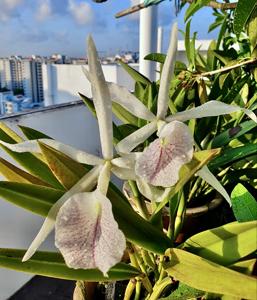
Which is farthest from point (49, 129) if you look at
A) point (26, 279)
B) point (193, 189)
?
point (193, 189)

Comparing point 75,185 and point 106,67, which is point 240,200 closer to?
point 75,185

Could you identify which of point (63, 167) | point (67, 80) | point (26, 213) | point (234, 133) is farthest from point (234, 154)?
point (67, 80)

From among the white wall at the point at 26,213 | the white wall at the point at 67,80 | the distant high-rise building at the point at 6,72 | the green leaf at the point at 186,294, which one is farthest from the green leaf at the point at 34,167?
the distant high-rise building at the point at 6,72

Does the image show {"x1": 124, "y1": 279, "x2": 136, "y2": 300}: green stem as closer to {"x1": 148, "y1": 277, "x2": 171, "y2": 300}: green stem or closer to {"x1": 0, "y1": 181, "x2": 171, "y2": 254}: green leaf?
{"x1": 148, "y1": 277, "x2": 171, "y2": 300}: green stem

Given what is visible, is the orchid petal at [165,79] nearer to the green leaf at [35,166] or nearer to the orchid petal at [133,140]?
the orchid petal at [133,140]

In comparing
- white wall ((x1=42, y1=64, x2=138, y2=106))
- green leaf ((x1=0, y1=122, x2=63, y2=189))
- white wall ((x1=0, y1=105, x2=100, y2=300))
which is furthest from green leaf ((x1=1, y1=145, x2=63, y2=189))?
white wall ((x1=42, y1=64, x2=138, y2=106))
